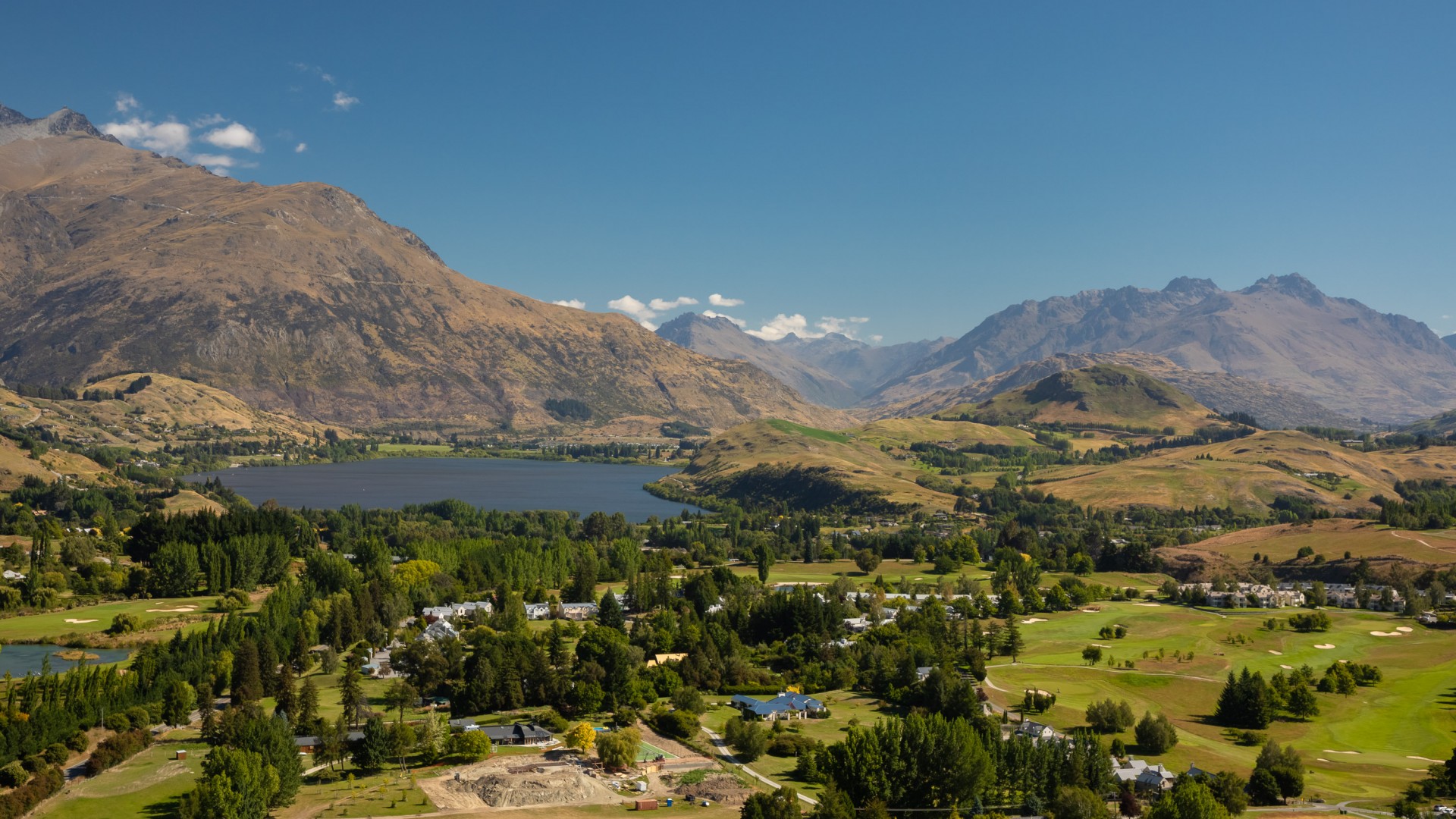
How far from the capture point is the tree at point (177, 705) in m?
75.7

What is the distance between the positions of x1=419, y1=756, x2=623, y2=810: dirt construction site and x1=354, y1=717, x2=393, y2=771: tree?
14.4ft


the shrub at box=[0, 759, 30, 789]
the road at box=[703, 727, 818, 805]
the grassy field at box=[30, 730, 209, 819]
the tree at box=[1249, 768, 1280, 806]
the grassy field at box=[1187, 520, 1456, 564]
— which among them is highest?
the grassy field at box=[1187, 520, 1456, 564]

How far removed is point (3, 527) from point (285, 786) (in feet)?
421

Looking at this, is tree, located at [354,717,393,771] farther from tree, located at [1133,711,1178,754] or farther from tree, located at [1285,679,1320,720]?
tree, located at [1285,679,1320,720]

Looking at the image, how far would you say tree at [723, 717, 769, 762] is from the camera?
A: 71125mm

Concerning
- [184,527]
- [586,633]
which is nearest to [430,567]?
[184,527]

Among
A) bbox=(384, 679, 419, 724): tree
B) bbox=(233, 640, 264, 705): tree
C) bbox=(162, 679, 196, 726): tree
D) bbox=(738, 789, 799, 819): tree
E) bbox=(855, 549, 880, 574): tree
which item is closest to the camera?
bbox=(738, 789, 799, 819): tree

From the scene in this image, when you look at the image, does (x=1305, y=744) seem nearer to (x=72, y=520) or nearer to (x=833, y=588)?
(x=833, y=588)

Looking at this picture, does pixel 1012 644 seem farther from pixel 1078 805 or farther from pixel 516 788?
pixel 516 788

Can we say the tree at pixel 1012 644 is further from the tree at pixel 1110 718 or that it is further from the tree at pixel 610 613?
the tree at pixel 610 613

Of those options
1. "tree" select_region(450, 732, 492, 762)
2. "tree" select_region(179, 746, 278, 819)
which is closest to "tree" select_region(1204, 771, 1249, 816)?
"tree" select_region(450, 732, 492, 762)

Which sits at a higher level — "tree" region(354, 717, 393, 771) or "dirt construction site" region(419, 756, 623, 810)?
"tree" region(354, 717, 393, 771)

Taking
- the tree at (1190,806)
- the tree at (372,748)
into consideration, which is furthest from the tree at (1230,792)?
the tree at (372,748)

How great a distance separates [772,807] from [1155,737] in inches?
1195
